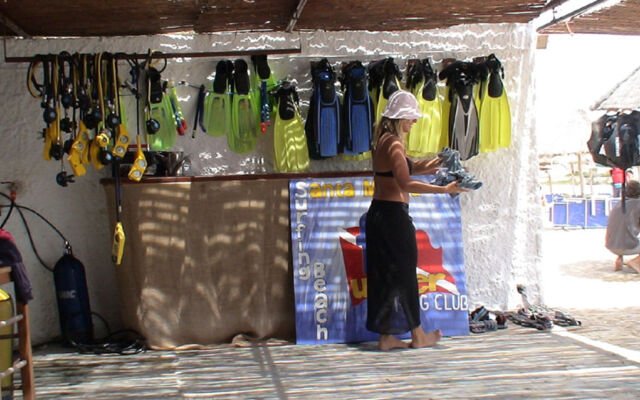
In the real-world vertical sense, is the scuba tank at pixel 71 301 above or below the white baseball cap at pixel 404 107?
below

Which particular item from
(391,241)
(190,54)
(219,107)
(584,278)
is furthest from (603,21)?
(584,278)

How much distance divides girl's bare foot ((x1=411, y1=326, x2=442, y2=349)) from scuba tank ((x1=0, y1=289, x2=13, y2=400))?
8.66 ft

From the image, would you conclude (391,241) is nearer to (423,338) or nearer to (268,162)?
(423,338)

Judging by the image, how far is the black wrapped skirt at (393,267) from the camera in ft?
15.6

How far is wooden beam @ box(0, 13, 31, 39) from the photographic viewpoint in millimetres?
4901

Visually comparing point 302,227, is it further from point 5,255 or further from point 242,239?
point 5,255

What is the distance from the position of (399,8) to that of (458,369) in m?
2.75

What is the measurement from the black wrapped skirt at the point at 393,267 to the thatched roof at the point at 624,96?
9037 mm

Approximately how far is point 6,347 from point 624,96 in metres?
11.9

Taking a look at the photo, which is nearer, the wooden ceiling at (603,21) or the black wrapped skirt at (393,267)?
the black wrapped skirt at (393,267)

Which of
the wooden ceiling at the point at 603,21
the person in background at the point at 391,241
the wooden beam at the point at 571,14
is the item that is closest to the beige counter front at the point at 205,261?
the person in background at the point at 391,241

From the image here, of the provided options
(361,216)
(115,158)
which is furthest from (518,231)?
(115,158)

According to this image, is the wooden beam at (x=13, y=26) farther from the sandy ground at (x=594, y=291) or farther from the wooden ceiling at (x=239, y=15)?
the sandy ground at (x=594, y=291)

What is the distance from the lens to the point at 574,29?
647 cm
